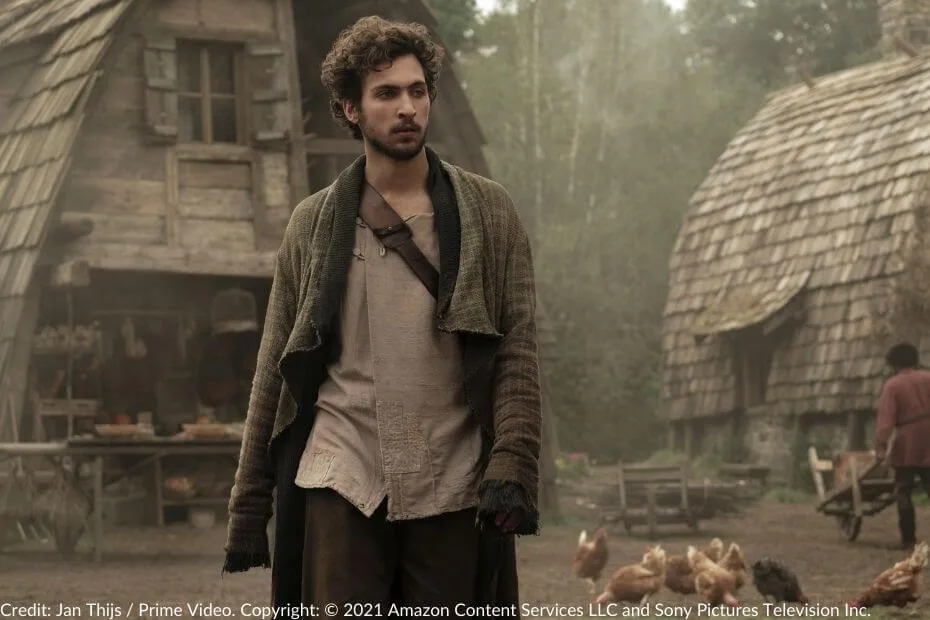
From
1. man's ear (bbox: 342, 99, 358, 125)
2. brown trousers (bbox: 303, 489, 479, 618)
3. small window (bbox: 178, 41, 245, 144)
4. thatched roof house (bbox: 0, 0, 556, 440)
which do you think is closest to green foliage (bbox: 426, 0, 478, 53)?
thatched roof house (bbox: 0, 0, 556, 440)

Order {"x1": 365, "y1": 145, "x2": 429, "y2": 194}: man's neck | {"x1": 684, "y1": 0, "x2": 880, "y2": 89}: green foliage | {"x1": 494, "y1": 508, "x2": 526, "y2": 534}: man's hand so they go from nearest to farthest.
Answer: {"x1": 494, "y1": 508, "x2": 526, "y2": 534}: man's hand → {"x1": 365, "y1": 145, "x2": 429, "y2": 194}: man's neck → {"x1": 684, "y1": 0, "x2": 880, "y2": 89}: green foliage

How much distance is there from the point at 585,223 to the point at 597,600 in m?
29.5

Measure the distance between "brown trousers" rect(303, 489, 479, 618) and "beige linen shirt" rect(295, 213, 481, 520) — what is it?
45mm

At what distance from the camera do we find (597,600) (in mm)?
10180

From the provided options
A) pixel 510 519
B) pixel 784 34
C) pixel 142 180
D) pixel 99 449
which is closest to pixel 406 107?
pixel 510 519

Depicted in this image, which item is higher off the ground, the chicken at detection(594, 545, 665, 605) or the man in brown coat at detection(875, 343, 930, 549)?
the man in brown coat at detection(875, 343, 930, 549)

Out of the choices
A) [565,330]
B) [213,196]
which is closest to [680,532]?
[213,196]

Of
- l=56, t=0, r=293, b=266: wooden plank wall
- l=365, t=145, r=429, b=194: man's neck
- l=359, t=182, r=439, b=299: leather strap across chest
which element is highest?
l=56, t=0, r=293, b=266: wooden plank wall

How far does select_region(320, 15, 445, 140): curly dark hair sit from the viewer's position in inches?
165

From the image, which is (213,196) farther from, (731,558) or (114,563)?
(731,558)

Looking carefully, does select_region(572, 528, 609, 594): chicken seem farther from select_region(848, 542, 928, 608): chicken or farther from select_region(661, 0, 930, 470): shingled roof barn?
select_region(661, 0, 930, 470): shingled roof barn

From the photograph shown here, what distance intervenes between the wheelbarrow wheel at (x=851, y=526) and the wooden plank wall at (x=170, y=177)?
5.46m

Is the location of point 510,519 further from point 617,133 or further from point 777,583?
point 617,133

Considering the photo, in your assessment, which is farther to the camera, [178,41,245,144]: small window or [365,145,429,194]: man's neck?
[178,41,245,144]: small window
